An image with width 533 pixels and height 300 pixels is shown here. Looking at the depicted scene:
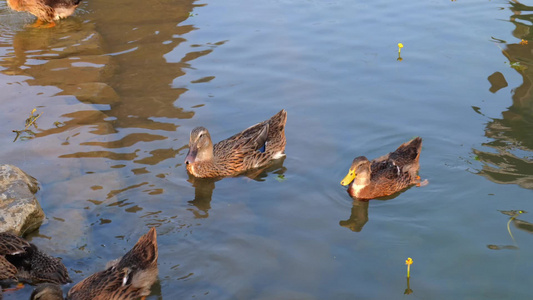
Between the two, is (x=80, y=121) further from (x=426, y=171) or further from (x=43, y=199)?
(x=426, y=171)

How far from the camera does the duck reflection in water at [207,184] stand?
782cm

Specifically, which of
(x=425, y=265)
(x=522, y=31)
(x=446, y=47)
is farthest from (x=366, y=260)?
Answer: (x=522, y=31)

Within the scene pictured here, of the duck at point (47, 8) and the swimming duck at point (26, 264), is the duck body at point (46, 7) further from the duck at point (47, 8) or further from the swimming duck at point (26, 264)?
A: the swimming duck at point (26, 264)

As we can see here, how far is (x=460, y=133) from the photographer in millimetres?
9141

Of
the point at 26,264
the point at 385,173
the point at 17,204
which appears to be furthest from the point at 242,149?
the point at 26,264

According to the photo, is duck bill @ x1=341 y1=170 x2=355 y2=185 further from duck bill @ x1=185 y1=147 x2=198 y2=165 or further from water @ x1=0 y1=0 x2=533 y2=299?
duck bill @ x1=185 y1=147 x2=198 y2=165

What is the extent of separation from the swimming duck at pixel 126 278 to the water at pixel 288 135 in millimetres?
202

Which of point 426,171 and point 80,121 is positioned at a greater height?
point 80,121

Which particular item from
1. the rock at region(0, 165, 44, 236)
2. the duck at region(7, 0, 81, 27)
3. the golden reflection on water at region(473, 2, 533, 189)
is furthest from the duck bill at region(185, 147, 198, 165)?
the duck at region(7, 0, 81, 27)

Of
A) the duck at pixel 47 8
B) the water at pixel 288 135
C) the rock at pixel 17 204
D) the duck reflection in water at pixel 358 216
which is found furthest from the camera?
the duck at pixel 47 8

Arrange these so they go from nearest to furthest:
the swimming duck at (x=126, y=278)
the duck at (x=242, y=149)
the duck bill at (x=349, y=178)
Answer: the swimming duck at (x=126, y=278) → the duck bill at (x=349, y=178) → the duck at (x=242, y=149)

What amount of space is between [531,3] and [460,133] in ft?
20.0

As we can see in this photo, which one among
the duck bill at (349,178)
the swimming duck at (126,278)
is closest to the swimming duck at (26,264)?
the swimming duck at (126,278)

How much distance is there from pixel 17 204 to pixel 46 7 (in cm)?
738
